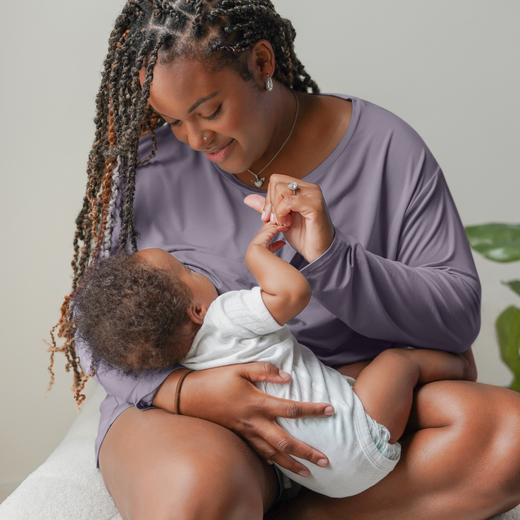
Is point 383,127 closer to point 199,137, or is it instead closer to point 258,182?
point 258,182

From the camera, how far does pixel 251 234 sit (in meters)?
1.41

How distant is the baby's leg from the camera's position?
1.08 m

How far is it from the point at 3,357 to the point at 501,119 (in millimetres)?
2031

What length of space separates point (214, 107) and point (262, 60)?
0.63 feet

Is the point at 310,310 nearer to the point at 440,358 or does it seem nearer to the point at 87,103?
the point at 440,358

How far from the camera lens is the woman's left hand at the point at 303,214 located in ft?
3.54

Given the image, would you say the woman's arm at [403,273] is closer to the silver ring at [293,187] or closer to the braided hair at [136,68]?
the silver ring at [293,187]

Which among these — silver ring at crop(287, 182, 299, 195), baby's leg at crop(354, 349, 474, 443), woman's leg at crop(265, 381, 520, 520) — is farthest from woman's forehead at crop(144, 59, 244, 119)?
woman's leg at crop(265, 381, 520, 520)

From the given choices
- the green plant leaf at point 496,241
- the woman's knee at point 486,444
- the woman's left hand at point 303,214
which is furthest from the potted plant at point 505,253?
the woman's left hand at point 303,214

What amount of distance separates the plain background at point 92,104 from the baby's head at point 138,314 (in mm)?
1049

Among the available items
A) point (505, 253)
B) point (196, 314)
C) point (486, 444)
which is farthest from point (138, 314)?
point (505, 253)

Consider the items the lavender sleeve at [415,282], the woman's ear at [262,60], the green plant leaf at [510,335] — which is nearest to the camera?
the lavender sleeve at [415,282]

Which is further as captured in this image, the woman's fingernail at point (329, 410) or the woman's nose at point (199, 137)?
the woman's nose at point (199, 137)

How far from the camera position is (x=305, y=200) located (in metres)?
1.08
